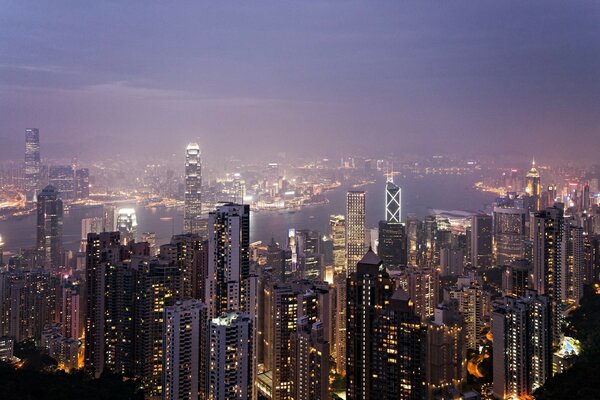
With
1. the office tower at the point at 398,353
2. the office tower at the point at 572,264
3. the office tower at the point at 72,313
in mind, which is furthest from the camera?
the office tower at the point at 572,264

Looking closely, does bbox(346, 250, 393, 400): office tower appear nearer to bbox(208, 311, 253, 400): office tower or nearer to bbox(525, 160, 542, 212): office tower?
bbox(208, 311, 253, 400): office tower

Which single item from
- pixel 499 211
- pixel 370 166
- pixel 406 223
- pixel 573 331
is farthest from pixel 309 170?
pixel 573 331

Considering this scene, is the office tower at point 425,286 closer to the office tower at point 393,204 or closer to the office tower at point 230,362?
the office tower at point 230,362

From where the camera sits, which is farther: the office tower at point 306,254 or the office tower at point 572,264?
the office tower at point 306,254

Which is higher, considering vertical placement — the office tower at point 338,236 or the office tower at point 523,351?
the office tower at point 338,236

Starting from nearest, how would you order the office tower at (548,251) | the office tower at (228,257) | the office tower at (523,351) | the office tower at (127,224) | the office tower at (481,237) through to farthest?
the office tower at (523,351) → the office tower at (228,257) → the office tower at (548,251) → the office tower at (127,224) → the office tower at (481,237)

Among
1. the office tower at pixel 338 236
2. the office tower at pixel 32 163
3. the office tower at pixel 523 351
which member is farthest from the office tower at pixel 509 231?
the office tower at pixel 32 163

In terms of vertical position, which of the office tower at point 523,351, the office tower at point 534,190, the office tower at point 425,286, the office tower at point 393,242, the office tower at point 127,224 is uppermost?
the office tower at point 534,190
